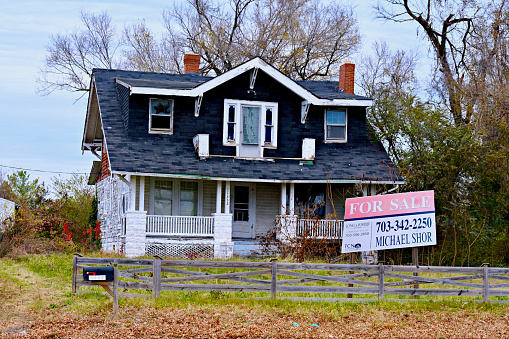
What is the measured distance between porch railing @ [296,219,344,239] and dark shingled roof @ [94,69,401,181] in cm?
162

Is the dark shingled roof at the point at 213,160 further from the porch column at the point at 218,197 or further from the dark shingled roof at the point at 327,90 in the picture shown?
the porch column at the point at 218,197

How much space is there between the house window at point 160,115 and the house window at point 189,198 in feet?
6.94

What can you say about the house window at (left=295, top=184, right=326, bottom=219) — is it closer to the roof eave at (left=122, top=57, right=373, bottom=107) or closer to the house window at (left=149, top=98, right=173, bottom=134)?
the roof eave at (left=122, top=57, right=373, bottom=107)

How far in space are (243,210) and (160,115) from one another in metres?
4.83

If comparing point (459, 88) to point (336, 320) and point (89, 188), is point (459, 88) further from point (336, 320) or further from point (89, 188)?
point (89, 188)

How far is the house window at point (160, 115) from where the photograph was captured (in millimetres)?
24469

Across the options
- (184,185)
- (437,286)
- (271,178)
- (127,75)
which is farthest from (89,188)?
(437,286)

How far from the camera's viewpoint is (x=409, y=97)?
26875mm

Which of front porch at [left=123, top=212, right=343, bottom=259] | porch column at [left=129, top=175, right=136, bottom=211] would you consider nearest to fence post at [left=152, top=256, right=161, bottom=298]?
front porch at [left=123, top=212, right=343, bottom=259]

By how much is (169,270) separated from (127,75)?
15.5 m

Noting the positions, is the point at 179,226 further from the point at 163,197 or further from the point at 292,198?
the point at 292,198

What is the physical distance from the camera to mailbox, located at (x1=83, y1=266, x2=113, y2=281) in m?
11.6

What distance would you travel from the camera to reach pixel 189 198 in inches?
971

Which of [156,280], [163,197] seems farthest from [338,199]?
[156,280]
